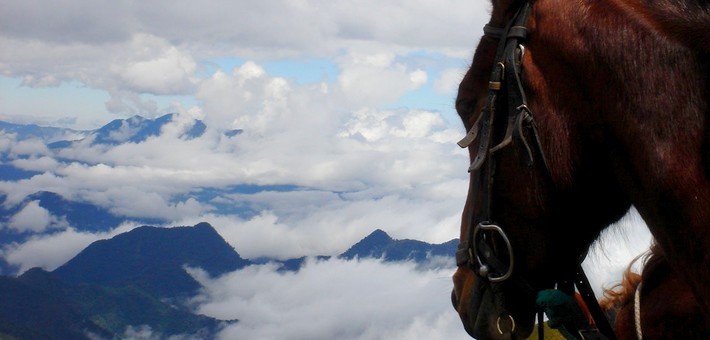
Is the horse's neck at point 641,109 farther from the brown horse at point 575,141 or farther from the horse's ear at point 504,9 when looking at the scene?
the horse's ear at point 504,9

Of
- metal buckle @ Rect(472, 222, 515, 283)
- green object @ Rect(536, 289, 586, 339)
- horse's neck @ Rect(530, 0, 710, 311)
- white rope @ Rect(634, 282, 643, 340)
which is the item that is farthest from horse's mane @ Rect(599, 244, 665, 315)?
horse's neck @ Rect(530, 0, 710, 311)

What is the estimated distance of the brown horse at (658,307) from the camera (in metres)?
4.43

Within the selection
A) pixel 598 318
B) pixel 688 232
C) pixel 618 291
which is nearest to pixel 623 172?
pixel 688 232

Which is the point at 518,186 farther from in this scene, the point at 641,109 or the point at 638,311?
the point at 638,311

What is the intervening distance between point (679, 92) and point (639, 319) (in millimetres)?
2234

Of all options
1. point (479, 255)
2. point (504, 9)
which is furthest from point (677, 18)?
point (479, 255)

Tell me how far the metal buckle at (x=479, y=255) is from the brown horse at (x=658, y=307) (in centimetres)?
137

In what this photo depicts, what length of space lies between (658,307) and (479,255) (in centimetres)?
170

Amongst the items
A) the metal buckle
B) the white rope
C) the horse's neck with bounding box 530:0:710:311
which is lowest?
the white rope

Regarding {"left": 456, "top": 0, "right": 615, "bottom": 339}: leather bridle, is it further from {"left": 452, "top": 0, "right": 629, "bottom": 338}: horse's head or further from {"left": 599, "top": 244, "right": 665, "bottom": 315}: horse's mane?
{"left": 599, "top": 244, "right": 665, "bottom": 315}: horse's mane

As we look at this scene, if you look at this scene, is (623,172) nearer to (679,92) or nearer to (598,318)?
(679,92)

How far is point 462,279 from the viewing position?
13.3 ft

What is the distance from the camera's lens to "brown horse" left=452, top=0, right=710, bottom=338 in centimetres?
290

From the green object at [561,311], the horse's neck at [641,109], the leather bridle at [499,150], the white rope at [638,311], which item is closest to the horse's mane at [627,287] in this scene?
the white rope at [638,311]
